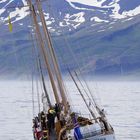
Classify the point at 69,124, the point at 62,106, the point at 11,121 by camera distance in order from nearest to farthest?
1. the point at 69,124
2. the point at 62,106
3. the point at 11,121

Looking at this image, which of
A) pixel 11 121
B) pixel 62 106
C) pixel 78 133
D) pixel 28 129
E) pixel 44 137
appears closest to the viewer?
pixel 78 133

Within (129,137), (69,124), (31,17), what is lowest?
(129,137)

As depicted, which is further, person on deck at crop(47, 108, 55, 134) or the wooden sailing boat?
person on deck at crop(47, 108, 55, 134)

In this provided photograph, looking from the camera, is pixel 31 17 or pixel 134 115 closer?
pixel 31 17

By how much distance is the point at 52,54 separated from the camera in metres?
44.4

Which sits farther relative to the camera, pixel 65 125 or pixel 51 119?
pixel 51 119

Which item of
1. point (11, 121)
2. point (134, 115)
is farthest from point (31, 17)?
point (134, 115)

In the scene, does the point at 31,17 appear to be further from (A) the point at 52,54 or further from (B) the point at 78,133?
(B) the point at 78,133

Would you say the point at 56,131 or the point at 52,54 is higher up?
the point at 52,54

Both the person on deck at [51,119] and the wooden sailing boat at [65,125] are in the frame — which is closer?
the wooden sailing boat at [65,125]

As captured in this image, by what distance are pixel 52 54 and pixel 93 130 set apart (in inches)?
425

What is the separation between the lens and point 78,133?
1364 inches

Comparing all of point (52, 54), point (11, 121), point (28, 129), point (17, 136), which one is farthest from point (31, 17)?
point (11, 121)

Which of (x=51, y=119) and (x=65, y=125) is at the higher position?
(x=51, y=119)
